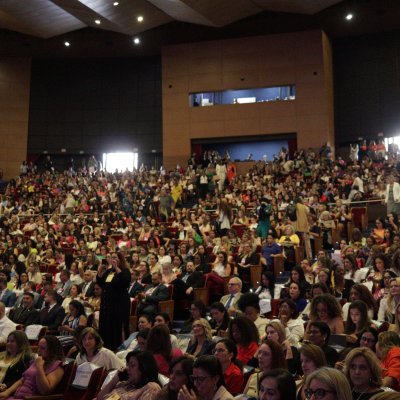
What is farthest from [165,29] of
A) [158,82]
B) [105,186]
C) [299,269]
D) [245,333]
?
[245,333]

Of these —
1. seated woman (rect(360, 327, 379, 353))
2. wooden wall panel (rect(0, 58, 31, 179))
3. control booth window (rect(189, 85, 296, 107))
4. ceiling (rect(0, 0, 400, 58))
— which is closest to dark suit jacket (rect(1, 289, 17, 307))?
seated woman (rect(360, 327, 379, 353))

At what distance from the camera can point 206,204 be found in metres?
14.8

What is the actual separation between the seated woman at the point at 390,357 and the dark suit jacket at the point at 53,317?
15.6ft

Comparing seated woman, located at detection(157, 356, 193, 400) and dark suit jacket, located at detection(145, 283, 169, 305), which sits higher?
dark suit jacket, located at detection(145, 283, 169, 305)

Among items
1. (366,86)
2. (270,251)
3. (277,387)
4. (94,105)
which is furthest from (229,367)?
(94,105)

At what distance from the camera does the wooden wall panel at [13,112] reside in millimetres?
22562

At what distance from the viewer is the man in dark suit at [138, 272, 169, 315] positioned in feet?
24.6

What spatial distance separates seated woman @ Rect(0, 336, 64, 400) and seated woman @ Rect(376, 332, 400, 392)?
2.71 metres

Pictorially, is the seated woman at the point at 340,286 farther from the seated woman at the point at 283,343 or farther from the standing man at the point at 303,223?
the standing man at the point at 303,223

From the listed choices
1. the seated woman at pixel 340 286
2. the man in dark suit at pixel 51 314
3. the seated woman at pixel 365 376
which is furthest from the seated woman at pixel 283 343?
the man in dark suit at pixel 51 314

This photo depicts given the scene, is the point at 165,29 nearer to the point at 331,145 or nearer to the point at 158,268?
the point at 331,145

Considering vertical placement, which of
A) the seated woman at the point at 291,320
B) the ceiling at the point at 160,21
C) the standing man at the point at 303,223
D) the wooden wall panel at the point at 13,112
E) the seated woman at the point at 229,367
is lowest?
the seated woman at the point at 229,367

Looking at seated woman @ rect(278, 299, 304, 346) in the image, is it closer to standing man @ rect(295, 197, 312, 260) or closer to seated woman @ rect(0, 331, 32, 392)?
seated woman @ rect(0, 331, 32, 392)

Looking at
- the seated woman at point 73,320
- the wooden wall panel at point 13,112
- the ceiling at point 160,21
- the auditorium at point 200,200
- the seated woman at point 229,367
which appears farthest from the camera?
the wooden wall panel at point 13,112
